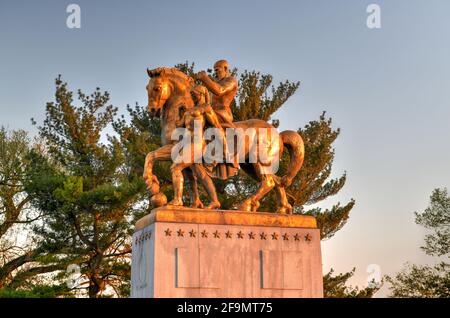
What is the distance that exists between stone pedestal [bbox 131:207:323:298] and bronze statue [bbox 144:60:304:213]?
0.48 meters

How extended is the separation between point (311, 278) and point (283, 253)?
0.60 metres

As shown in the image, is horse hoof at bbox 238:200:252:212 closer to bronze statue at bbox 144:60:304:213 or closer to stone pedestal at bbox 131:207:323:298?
bronze statue at bbox 144:60:304:213

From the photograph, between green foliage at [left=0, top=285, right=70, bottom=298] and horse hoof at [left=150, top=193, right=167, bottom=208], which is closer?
horse hoof at [left=150, top=193, right=167, bottom=208]

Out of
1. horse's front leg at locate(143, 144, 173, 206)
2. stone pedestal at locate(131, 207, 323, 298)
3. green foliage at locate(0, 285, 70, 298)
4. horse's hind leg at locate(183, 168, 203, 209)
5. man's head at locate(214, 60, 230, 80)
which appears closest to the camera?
stone pedestal at locate(131, 207, 323, 298)

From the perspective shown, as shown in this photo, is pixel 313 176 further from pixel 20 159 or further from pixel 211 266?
pixel 211 266

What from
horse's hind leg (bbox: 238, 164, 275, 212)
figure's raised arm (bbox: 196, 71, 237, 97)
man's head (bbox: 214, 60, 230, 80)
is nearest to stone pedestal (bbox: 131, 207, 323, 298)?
horse's hind leg (bbox: 238, 164, 275, 212)

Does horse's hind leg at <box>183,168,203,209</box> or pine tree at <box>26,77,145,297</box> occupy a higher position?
pine tree at <box>26,77,145,297</box>

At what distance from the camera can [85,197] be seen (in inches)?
882

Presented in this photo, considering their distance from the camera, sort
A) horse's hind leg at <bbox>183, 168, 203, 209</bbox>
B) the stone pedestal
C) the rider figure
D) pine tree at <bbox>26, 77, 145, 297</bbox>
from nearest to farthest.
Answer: the stone pedestal → the rider figure → horse's hind leg at <bbox>183, 168, 203, 209</bbox> → pine tree at <bbox>26, 77, 145, 297</bbox>

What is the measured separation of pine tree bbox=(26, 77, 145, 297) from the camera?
22.9m

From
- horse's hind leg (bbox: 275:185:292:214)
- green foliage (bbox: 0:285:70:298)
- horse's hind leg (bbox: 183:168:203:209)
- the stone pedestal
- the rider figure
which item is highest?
the rider figure

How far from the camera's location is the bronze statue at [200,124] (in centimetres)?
1048

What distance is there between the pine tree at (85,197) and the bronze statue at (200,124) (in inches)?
Result: 467

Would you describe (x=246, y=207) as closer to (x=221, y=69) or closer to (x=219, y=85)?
(x=219, y=85)
